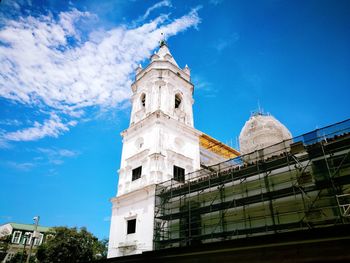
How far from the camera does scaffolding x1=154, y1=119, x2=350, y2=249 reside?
12578mm

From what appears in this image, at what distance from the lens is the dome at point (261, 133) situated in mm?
24969

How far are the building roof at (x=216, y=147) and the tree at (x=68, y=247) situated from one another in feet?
53.2

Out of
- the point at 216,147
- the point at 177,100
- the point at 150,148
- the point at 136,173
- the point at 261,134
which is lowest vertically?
the point at 136,173

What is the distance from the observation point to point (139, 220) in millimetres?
21031

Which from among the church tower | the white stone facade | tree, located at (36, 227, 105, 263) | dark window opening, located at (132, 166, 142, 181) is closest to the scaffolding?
the church tower

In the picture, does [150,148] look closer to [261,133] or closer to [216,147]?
[261,133]

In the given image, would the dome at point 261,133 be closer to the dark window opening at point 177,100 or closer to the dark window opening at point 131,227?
the dark window opening at point 177,100

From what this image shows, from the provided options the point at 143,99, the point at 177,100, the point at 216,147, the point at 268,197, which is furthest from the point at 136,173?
the point at 268,197

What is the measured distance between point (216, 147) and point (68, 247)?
18.9 m

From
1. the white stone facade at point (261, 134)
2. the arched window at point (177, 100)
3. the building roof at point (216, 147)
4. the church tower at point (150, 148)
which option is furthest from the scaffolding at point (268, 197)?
the building roof at point (216, 147)

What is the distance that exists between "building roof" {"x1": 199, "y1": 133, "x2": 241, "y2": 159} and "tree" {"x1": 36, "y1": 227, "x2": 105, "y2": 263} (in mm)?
16225

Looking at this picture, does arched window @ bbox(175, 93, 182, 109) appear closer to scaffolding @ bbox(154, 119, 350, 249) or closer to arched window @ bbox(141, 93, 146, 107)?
arched window @ bbox(141, 93, 146, 107)

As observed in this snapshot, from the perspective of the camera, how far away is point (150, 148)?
23.8 m

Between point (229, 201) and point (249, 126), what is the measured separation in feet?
41.3
